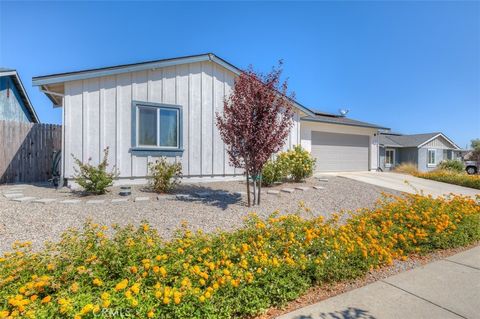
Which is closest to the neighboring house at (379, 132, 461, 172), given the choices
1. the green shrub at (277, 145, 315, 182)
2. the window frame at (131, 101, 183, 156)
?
the green shrub at (277, 145, 315, 182)

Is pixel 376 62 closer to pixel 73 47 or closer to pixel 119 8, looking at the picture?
pixel 119 8

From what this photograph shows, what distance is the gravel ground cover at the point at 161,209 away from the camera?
4391 millimetres

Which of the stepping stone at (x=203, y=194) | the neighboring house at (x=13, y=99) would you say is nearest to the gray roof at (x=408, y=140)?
the stepping stone at (x=203, y=194)

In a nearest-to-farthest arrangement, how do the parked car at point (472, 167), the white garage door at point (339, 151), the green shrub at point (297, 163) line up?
1. the green shrub at point (297, 163)
2. the white garage door at point (339, 151)
3. the parked car at point (472, 167)

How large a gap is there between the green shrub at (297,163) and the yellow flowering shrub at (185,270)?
5.31 m

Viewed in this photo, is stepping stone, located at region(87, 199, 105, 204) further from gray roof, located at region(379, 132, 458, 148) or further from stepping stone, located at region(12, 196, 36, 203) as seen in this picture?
gray roof, located at region(379, 132, 458, 148)

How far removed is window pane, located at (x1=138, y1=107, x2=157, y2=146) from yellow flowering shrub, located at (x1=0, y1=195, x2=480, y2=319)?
5653 millimetres

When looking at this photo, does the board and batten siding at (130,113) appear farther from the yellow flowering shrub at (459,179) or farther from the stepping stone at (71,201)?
the yellow flowering shrub at (459,179)

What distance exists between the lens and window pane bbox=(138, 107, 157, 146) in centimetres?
823

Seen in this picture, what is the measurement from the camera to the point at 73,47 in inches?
366

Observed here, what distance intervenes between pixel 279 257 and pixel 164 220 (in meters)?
2.70

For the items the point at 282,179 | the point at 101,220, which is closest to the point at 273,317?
the point at 101,220

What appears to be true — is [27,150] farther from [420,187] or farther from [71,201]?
[420,187]

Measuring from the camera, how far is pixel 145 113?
27.4 ft
